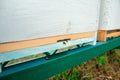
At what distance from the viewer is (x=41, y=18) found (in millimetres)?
1271

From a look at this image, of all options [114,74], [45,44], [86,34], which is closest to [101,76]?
[114,74]

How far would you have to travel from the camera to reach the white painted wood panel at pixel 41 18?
1.08 meters

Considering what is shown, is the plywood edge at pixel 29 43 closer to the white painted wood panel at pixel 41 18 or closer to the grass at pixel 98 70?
the white painted wood panel at pixel 41 18

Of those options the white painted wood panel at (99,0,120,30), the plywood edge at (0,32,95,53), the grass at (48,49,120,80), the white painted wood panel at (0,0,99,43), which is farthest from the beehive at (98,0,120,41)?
the grass at (48,49,120,80)

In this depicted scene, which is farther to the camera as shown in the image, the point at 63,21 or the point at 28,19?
the point at 63,21

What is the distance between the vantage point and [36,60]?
1.48 metres

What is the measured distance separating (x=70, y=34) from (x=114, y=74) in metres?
2.09

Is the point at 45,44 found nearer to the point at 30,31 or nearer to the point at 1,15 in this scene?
the point at 30,31

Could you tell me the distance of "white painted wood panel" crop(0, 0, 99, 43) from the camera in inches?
42.4

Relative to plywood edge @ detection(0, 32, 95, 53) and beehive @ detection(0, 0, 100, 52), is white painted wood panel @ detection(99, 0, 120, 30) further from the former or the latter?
plywood edge @ detection(0, 32, 95, 53)

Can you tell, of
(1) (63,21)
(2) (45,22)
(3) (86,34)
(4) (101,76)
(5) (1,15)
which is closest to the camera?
(5) (1,15)

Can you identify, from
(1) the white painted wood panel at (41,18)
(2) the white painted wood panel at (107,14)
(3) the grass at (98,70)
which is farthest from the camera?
(3) the grass at (98,70)

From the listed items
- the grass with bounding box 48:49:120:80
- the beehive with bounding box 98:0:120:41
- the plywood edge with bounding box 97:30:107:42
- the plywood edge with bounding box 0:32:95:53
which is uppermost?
the beehive with bounding box 98:0:120:41

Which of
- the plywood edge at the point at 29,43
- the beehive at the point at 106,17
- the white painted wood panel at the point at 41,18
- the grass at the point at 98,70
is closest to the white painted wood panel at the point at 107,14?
the beehive at the point at 106,17
